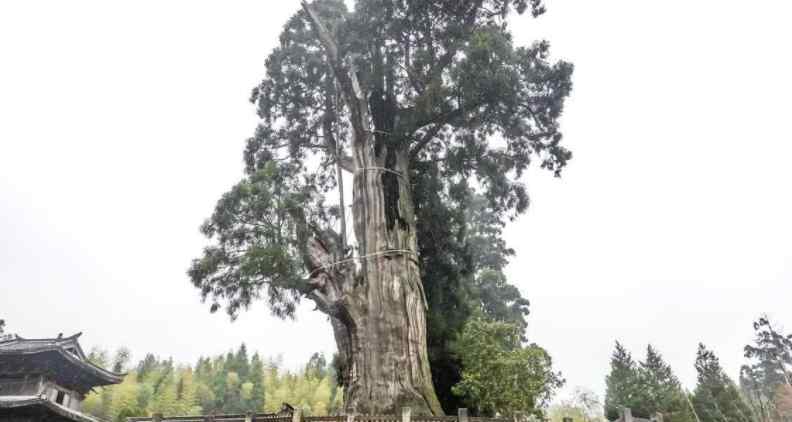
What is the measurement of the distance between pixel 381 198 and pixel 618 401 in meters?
20.7

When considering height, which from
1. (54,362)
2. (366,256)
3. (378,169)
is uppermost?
(378,169)

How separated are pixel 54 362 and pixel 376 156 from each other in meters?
11.4

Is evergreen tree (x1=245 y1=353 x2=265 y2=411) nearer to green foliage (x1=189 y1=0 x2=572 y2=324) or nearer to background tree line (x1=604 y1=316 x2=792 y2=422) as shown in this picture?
background tree line (x1=604 y1=316 x2=792 y2=422)

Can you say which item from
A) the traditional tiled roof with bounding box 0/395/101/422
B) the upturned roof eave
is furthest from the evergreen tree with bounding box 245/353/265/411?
the traditional tiled roof with bounding box 0/395/101/422

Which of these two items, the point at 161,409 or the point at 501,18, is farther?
the point at 161,409

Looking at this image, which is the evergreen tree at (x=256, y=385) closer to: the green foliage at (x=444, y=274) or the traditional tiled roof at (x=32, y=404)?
the traditional tiled roof at (x=32, y=404)

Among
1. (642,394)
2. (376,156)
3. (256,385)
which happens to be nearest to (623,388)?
(642,394)

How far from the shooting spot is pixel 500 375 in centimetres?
954

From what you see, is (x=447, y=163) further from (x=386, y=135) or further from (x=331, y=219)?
(x=331, y=219)

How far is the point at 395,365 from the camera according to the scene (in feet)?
27.0

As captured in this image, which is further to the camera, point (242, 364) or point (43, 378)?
point (242, 364)

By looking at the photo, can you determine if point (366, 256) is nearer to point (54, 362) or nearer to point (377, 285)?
point (377, 285)

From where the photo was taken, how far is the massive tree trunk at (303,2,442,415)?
8.16m

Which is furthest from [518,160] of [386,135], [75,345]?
[75,345]
